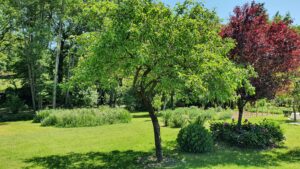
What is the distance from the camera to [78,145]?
403 inches

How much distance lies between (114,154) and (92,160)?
0.90 m

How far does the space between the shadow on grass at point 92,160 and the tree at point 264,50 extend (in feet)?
14.9

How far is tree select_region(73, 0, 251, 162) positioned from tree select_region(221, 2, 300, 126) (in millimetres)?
2449

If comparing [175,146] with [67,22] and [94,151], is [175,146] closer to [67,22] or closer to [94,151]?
[94,151]

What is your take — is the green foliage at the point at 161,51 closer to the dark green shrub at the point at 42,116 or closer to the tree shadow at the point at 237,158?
the tree shadow at the point at 237,158

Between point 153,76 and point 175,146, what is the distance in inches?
124

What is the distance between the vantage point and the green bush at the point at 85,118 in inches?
622

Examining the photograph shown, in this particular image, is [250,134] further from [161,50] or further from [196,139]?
[161,50]

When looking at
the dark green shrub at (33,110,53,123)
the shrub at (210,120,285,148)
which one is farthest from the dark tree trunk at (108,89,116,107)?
the shrub at (210,120,285,148)

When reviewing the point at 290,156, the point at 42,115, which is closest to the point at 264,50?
the point at 290,156

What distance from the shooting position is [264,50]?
8891 millimetres

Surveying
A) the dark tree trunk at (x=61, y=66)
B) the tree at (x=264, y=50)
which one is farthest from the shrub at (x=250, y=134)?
the dark tree trunk at (x=61, y=66)

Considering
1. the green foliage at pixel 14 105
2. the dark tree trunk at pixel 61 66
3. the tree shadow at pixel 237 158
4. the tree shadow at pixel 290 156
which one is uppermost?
the dark tree trunk at pixel 61 66

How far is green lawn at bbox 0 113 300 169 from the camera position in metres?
7.45
